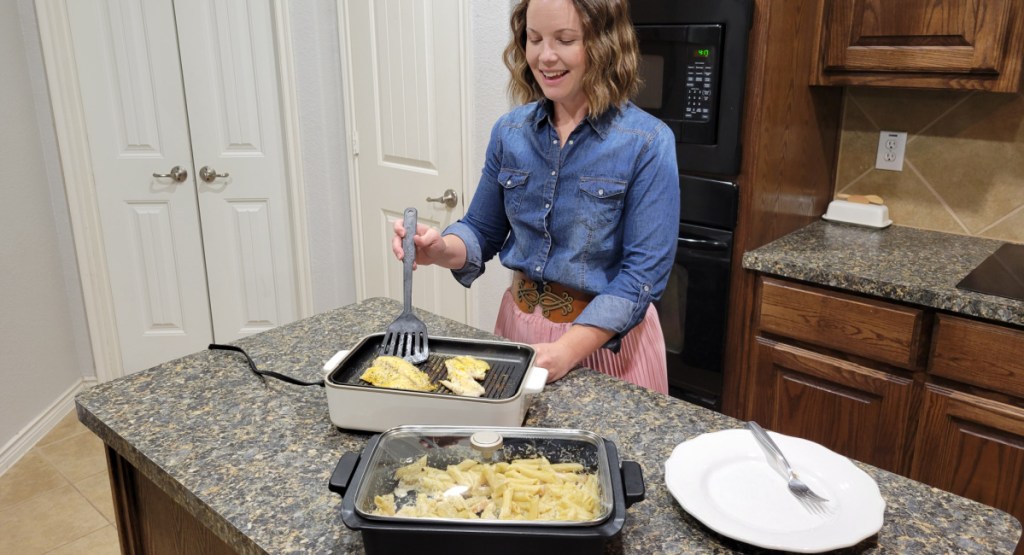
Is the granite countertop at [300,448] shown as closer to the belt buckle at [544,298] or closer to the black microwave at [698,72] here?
the belt buckle at [544,298]

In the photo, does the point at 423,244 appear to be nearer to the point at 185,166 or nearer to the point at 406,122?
the point at 406,122

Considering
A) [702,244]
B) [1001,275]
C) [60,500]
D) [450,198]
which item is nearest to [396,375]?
[702,244]

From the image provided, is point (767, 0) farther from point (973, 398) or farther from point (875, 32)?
point (973, 398)

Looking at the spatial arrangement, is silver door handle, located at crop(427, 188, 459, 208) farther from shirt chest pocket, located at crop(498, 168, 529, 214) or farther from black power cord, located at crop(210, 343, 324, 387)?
black power cord, located at crop(210, 343, 324, 387)

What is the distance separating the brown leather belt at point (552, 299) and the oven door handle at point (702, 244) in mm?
815

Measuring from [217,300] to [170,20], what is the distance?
1.22m

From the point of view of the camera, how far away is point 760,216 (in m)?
2.22

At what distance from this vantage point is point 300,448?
3.68 ft

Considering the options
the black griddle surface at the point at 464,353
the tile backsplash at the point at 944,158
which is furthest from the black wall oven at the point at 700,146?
the black griddle surface at the point at 464,353

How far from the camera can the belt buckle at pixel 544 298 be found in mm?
1578

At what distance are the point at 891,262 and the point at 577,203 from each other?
1074 millimetres

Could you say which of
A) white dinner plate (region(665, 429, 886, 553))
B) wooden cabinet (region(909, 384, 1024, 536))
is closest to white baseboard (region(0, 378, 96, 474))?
white dinner plate (region(665, 429, 886, 553))

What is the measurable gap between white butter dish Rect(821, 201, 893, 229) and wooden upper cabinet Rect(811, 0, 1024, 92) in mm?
438

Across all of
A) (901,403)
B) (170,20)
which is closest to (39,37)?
(170,20)
